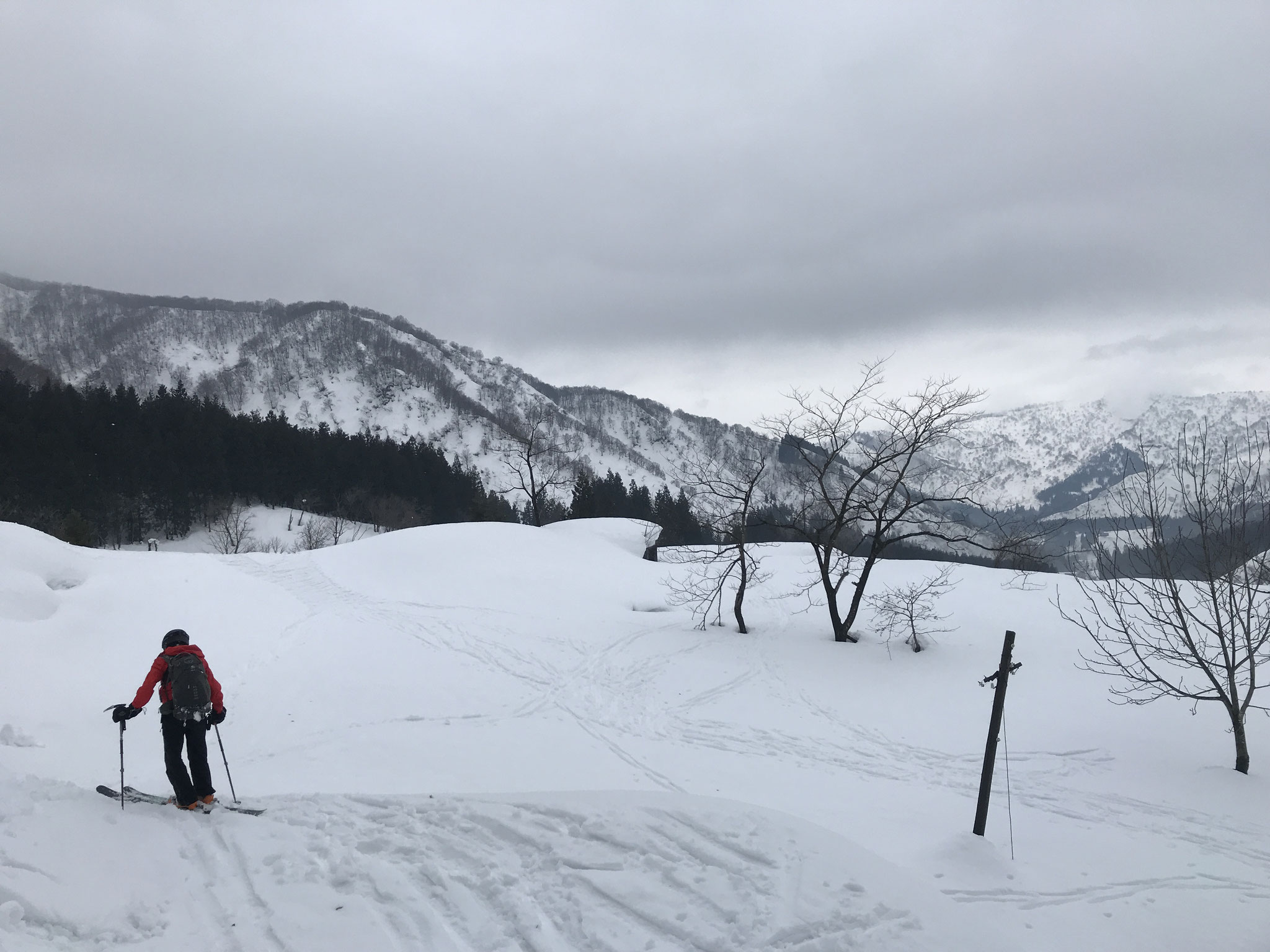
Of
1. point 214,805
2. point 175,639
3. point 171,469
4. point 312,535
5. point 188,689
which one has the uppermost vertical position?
point 171,469

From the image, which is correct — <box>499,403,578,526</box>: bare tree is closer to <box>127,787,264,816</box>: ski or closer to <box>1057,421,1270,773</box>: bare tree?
<box>1057,421,1270,773</box>: bare tree

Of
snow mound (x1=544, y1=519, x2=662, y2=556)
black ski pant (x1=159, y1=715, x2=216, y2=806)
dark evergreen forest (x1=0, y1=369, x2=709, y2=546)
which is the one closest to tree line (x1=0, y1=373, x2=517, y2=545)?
dark evergreen forest (x1=0, y1=369, x2=709, y2=546)

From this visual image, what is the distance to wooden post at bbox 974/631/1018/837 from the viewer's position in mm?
7504

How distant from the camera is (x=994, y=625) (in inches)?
749

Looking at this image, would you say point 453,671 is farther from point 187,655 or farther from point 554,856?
point 554,856

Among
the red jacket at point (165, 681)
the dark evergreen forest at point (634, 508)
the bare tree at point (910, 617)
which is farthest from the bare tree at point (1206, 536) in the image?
the dark evergreen forest at point (634, 508)

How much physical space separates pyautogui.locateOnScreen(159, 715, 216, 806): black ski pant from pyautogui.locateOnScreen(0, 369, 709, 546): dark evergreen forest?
3578 cm

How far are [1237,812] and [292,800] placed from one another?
1316cm

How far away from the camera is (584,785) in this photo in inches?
397

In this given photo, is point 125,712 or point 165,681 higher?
point 165,681

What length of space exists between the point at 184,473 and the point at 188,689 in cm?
5346

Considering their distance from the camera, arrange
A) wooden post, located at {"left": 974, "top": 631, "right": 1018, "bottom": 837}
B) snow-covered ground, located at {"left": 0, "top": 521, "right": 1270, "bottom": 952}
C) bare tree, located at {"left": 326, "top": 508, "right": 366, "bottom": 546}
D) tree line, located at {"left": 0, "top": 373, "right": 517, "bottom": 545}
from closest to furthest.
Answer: snow-covered ground, located at {"left": 0, "top": 521, "right": 1270, "bottom": 952}
wooden post, located at {"left": 974, "top": 631, "right": 1018, "bottom": 837}
tree line, located at {"left": 0, "top": 373, "right": 517, "bottom": 545}
bare tree, located at {"left": 326, "top": 508, "right": 366, "bottom": 546}

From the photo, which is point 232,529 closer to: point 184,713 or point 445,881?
point 184,713

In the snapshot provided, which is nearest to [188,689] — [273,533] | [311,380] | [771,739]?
[771,739]
